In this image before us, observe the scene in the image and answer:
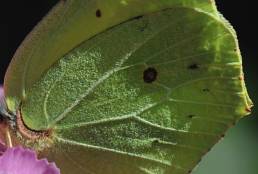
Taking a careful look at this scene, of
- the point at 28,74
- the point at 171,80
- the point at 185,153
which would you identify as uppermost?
the point at 28,74

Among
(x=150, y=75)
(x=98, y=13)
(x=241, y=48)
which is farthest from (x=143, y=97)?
(x=241, y=48)

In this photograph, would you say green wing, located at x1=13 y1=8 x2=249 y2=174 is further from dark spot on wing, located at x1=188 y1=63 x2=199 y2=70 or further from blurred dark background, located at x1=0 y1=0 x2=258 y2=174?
blurred dark background, located at x1=0 y1=0 x2=258 y2=174

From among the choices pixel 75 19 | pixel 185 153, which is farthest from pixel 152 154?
pixel 75 19

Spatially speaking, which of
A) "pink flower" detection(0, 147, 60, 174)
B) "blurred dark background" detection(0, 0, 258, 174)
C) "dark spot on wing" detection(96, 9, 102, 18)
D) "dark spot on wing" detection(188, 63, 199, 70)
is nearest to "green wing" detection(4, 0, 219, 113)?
"dark spot on wing" detection(96, 9, 102, 18)

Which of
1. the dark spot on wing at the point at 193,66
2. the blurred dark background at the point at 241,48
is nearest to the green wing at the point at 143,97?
the dark spot on wing at the point at 193,66

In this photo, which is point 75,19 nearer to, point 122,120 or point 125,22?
point 125,22

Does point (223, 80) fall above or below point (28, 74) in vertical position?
below
